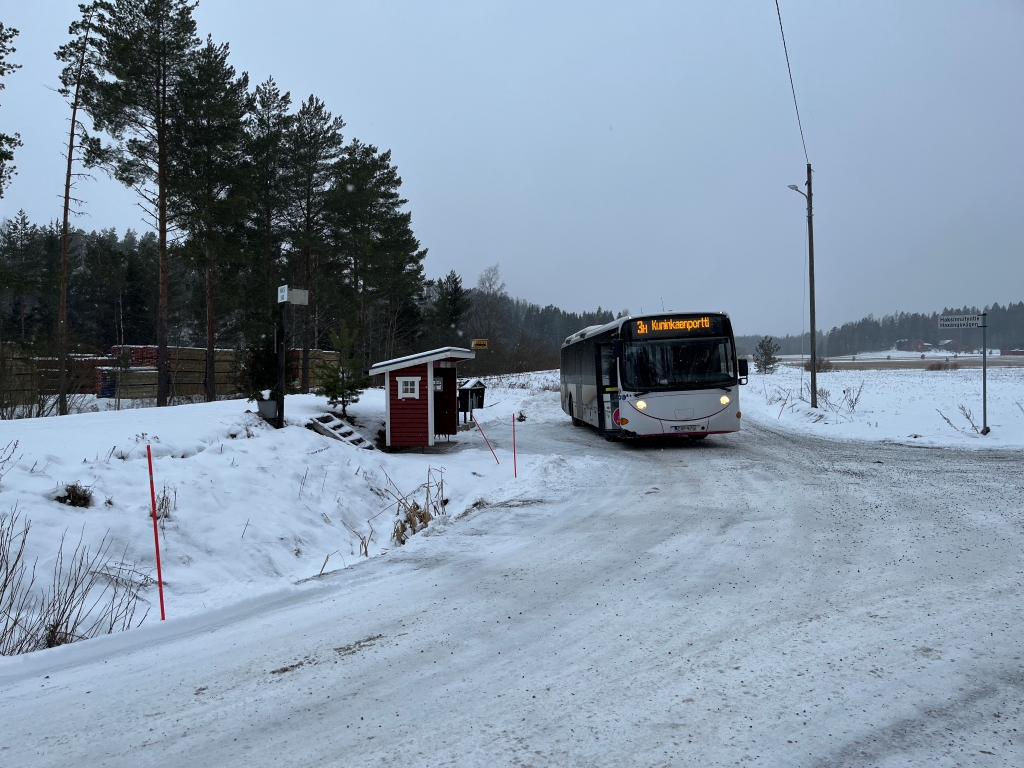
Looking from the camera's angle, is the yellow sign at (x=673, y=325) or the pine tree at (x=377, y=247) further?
the pine tree at (x=377, y=247)

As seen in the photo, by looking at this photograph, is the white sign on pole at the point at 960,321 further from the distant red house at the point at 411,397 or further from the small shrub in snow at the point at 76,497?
the small shrub in snow at the point at 76,497

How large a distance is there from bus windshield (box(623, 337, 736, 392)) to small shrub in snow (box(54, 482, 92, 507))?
11.0m

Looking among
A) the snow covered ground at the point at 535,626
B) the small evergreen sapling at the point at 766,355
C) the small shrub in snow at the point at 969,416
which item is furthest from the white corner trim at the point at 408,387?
the small evergreen sapling at the point at 766,355

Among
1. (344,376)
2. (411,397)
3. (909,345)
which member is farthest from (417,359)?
(909,345)

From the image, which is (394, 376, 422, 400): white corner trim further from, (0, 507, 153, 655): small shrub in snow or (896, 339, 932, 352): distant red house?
(896, 339, 932, 352): distant red house

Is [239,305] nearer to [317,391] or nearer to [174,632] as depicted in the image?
[317,391]

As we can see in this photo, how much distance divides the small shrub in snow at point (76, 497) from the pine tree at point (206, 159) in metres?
15.8

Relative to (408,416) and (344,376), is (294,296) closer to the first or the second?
(344,376)

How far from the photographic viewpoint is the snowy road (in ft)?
10.2

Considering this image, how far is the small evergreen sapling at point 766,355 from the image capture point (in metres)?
49.4

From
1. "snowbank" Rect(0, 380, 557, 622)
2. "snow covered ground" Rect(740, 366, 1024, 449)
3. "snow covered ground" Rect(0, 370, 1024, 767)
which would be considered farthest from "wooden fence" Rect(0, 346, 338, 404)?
"snow covered ground" Rect(740, 366, 1024, 449)

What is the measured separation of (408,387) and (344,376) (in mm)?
1782

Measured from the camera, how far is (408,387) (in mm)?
16297

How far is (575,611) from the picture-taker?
492 centimetres
